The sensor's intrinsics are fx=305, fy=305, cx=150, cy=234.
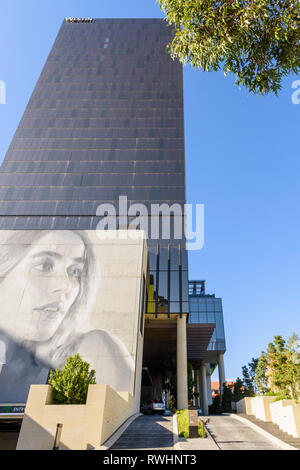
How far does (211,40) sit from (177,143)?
35495 millimetres

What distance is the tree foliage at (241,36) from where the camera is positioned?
28.3 feet

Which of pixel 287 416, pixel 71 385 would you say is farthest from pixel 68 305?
pixel 287 416

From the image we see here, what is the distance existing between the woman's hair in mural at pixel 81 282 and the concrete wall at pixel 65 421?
10.4 meters

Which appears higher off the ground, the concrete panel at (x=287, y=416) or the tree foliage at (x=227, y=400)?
the tree foliage at (x=227, y=400)

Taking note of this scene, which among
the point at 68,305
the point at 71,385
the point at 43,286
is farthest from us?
the point at 43,286

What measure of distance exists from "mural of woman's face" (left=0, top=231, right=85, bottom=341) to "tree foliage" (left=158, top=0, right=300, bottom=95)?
65.0ft

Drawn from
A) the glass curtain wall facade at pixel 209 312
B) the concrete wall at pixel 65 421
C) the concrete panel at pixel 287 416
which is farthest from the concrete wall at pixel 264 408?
the glass curtain wall facade at pixel 209 312

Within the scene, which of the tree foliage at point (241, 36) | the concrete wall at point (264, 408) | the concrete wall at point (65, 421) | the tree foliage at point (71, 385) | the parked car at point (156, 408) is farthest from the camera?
the parked car at point (156, 408)

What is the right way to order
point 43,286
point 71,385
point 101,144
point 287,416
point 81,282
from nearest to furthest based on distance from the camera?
1. point 71,385
2. point 287,416
3. point 43,286
4. point 81,282
5. point 101,144

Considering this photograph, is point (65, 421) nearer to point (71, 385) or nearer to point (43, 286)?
point (71, 385)

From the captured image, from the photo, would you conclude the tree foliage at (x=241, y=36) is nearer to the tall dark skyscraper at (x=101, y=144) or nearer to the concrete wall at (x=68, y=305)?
the concrete wall at (x=68, y=305)

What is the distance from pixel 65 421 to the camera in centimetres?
1194

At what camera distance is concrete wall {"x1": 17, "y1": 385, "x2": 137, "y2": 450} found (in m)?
11.7

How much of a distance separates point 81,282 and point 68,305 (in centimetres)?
213
